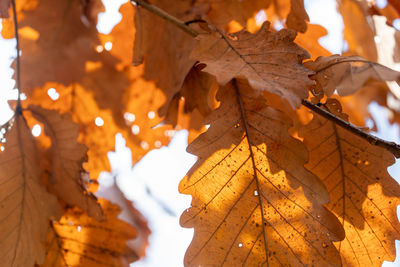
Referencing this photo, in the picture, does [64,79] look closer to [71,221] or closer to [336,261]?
[71,221]

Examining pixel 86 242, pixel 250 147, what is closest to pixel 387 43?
pixel 250 147

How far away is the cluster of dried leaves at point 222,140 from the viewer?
0.51m

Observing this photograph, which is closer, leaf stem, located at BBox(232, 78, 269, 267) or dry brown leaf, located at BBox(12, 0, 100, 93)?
leaf stem, located at BBox(232, 78, 269, 267)

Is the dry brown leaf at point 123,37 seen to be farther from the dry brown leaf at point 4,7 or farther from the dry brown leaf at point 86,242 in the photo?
the dry brown leaf at point 86,242

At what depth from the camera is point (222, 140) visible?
543 mm

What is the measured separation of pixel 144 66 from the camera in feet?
3.10

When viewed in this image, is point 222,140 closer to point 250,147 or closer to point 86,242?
point 250,147

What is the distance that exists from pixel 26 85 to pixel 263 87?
721 mm

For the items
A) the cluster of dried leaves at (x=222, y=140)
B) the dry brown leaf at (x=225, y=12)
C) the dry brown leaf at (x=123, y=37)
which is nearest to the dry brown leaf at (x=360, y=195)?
the cluster of dried leaves at (x=222, y=140)

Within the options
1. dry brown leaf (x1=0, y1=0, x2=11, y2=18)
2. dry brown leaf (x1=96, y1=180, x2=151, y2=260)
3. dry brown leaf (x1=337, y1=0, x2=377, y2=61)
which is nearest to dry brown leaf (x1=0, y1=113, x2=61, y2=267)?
dry brown leaf (x1=0, y1=0, x2=11, y2=18)

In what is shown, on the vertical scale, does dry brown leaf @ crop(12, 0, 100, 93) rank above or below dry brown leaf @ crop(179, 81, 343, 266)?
above

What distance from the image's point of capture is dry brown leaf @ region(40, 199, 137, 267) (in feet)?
2.43

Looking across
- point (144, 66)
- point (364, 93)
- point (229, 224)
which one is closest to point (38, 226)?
point (229, 224)

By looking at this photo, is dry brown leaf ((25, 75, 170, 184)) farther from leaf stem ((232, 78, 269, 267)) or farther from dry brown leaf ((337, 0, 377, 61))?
dry brown leaf ((337, 0, 377, 61))
